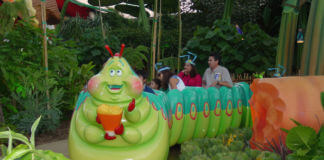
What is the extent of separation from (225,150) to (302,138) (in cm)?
150

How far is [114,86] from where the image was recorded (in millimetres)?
2520

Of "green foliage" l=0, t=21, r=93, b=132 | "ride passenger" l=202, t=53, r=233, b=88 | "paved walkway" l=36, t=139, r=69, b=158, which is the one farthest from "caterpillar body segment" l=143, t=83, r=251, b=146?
"green foliage" l=0, t=21, r=93, b=132

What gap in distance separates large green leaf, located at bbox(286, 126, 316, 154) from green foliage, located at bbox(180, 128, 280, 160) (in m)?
1.00

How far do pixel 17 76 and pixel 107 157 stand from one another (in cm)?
244

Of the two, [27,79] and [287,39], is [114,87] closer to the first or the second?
[27,79]

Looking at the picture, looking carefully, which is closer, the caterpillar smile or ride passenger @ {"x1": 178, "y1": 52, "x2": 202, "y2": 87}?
the caterpillar smile

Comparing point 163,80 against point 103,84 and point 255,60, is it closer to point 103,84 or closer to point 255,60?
point 103,84

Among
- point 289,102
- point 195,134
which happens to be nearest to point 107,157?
point 195,134

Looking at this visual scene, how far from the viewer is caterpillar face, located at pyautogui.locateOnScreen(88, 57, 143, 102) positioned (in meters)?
2.51

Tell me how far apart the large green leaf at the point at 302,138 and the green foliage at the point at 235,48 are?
6.84m

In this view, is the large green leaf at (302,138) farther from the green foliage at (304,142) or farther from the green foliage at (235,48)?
the green foliage at (235,48)

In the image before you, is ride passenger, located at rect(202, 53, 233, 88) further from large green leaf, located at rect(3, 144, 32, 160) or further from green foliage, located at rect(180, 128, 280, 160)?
large green leaf, located at rect(3, 144, 32, 160)

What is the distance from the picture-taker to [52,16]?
709 centimetres

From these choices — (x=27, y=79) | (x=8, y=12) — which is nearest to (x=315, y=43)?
(x=8, y=12)
